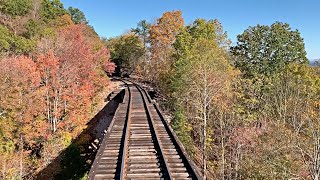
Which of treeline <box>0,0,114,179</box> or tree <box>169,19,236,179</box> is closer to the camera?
tree <box>169,19,236,179</box>

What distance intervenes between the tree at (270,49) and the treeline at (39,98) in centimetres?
1803

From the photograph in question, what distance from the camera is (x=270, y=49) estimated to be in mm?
35969

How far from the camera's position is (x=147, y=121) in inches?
715

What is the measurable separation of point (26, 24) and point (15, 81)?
1647cm

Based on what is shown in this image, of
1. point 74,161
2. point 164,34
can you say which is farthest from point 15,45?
point 164,34

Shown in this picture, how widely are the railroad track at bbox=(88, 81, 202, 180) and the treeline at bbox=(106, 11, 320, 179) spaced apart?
19.2 feet

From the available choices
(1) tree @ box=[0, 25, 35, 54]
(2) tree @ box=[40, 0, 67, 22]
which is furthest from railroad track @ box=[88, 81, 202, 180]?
(2) tree @ box=[40, 0, 67, 22]

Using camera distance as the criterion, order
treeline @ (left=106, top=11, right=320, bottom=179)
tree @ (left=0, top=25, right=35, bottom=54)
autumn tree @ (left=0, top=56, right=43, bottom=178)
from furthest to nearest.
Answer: tree @ (left=0, top=25, right=35, bottom=54), autumn tree @ (left=0, top=56, right=43, bottom=178), treeline @ (left=106, top=11, right=320, bottom=179)

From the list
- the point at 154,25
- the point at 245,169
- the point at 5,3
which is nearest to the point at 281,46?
the point at 154,25

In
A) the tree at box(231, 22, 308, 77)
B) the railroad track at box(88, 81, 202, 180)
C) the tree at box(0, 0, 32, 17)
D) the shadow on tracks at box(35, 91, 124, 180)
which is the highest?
the tree at box(0, 0, 32, 17)

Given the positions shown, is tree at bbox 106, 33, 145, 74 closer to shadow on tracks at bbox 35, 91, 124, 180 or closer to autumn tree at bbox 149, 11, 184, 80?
autumn tree at bbox 149, 11, 184, 80

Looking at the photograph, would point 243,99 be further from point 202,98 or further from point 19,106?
point 19,106

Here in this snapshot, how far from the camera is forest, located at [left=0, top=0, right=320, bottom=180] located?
70.2ft

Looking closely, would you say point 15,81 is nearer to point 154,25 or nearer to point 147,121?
point 147,121
